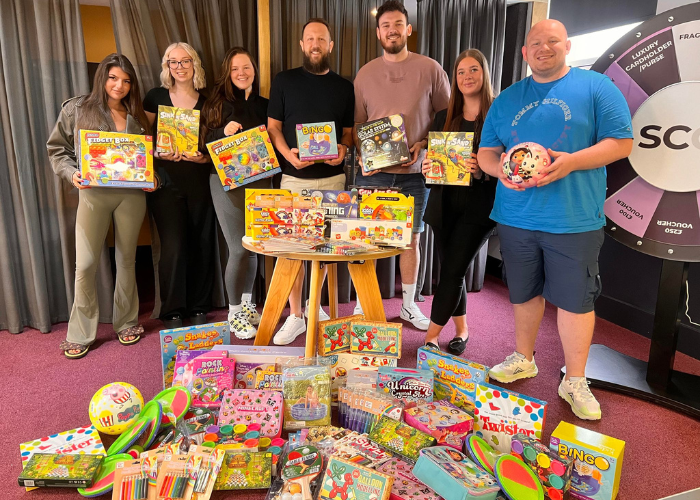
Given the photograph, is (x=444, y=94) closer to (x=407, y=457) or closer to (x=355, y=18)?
(x=355, y=18)

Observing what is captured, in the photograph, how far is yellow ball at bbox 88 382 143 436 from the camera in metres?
1.94

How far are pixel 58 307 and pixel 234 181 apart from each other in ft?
4.79

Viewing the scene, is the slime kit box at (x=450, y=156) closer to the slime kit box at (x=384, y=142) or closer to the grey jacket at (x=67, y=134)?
the slime kit box at (x=384, y=142)

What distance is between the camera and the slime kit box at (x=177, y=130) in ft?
9.07

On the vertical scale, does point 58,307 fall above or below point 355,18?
below

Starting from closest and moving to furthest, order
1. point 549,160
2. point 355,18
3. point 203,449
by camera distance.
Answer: point 203,449 → point 549,160 → point 355,18

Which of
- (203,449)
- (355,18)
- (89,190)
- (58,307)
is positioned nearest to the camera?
(203,449)

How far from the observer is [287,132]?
2.85 m

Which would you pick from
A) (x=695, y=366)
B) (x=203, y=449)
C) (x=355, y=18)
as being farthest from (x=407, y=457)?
(x=355, y=18)

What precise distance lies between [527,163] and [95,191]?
7.24ft

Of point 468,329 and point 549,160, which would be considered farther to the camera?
point 468,329

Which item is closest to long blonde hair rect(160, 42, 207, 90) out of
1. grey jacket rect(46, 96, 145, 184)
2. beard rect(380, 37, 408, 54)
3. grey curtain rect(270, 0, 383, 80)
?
grey jacket rect(46, 96, 145, 184)

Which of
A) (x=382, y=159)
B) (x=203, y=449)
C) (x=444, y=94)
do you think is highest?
(x=444, y=94)

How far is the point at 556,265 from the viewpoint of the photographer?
2209 mm
